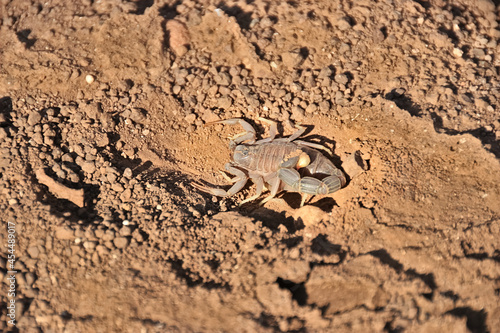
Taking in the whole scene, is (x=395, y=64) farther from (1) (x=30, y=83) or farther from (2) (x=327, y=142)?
(1) (x=30, y=83)

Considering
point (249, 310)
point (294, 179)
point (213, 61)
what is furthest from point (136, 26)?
point (249, 310)

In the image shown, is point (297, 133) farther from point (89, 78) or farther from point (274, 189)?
point (89, 78)

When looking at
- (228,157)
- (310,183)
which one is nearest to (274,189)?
(310,183)

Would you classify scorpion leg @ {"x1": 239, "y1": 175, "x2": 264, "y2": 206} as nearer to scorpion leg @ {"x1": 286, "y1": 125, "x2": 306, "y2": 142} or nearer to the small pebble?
scorpion leg @ {"x1": 286, "y1": 125, "x2": 306, "y2": 142}

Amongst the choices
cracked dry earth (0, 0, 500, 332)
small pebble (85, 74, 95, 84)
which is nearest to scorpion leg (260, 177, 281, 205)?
cracked dry earth (0, 0, 500, 332)

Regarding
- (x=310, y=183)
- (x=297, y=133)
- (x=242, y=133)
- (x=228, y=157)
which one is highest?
(x=297, y=133)
